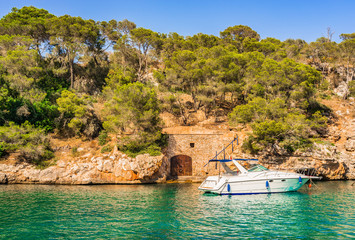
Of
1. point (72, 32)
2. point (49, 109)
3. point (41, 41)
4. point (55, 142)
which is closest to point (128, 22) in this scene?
point (72, 32)

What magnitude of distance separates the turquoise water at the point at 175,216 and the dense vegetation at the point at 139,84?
38.8 feet

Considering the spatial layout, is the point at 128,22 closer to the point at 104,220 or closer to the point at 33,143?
the point at 33,143

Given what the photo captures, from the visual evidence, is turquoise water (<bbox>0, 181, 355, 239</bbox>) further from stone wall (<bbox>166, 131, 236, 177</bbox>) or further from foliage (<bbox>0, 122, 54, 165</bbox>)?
stone wall (<bbox>166, 131, 236, 177</bbox>)

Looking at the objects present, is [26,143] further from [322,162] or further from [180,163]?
[322,162]

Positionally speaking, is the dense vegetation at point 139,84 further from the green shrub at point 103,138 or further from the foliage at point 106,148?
the foliage at point 106,148

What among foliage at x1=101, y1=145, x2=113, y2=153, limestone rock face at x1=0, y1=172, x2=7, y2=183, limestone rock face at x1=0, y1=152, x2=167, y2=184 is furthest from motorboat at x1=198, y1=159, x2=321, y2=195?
limestone rock face at x1=0, y1=172, x2=7, y2=183

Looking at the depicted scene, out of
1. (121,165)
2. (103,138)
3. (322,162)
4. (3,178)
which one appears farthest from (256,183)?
(3,178)

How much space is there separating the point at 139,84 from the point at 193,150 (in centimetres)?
1108

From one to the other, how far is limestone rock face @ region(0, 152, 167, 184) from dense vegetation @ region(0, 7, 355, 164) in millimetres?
1694

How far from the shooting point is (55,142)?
32.8 meters

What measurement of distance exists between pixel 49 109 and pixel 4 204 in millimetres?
20547

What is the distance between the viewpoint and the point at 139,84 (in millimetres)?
33000

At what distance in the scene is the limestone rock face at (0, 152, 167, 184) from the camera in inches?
1097

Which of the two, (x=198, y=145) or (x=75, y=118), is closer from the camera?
(x=198, y=145)
